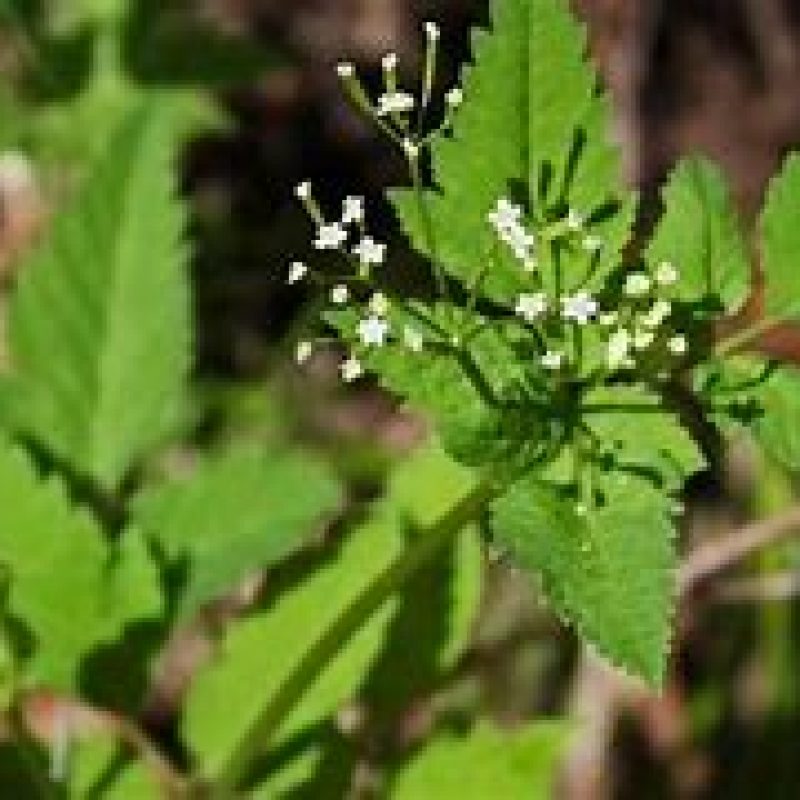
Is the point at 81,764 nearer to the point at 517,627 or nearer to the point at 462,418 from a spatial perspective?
the point at 462,418

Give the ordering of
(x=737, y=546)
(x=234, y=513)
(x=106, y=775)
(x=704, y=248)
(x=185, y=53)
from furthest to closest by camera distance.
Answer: (x=185, y=53)
(x=737, y=546)
(x=234, y=513)
(x=106, y=775)
(x=704, y=248)

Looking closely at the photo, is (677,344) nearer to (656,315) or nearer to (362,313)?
(656,315)

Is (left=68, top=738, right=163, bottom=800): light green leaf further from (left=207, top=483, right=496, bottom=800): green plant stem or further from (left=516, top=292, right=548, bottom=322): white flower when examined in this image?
(left=516, top=292, right=548, bottom=322): white flower

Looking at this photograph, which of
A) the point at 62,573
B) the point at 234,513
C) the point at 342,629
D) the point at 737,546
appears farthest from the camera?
the point at 737,546

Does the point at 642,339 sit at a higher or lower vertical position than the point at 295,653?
higher

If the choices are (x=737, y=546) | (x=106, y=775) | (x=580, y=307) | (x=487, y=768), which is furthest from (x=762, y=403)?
(x=737, y=546)

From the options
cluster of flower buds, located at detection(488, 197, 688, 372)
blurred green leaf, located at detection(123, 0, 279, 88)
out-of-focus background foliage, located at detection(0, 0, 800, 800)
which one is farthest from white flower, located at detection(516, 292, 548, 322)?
blurred green leaf, located at detection(123, 0, 279, 88)

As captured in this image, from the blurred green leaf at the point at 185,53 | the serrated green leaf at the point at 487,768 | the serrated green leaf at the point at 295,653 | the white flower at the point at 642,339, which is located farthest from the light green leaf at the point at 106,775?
the blurred green leaf at the point at 185,53

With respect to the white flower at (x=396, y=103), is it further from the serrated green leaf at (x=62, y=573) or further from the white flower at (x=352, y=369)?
the serrated green leaf at (x=62, y=573)
